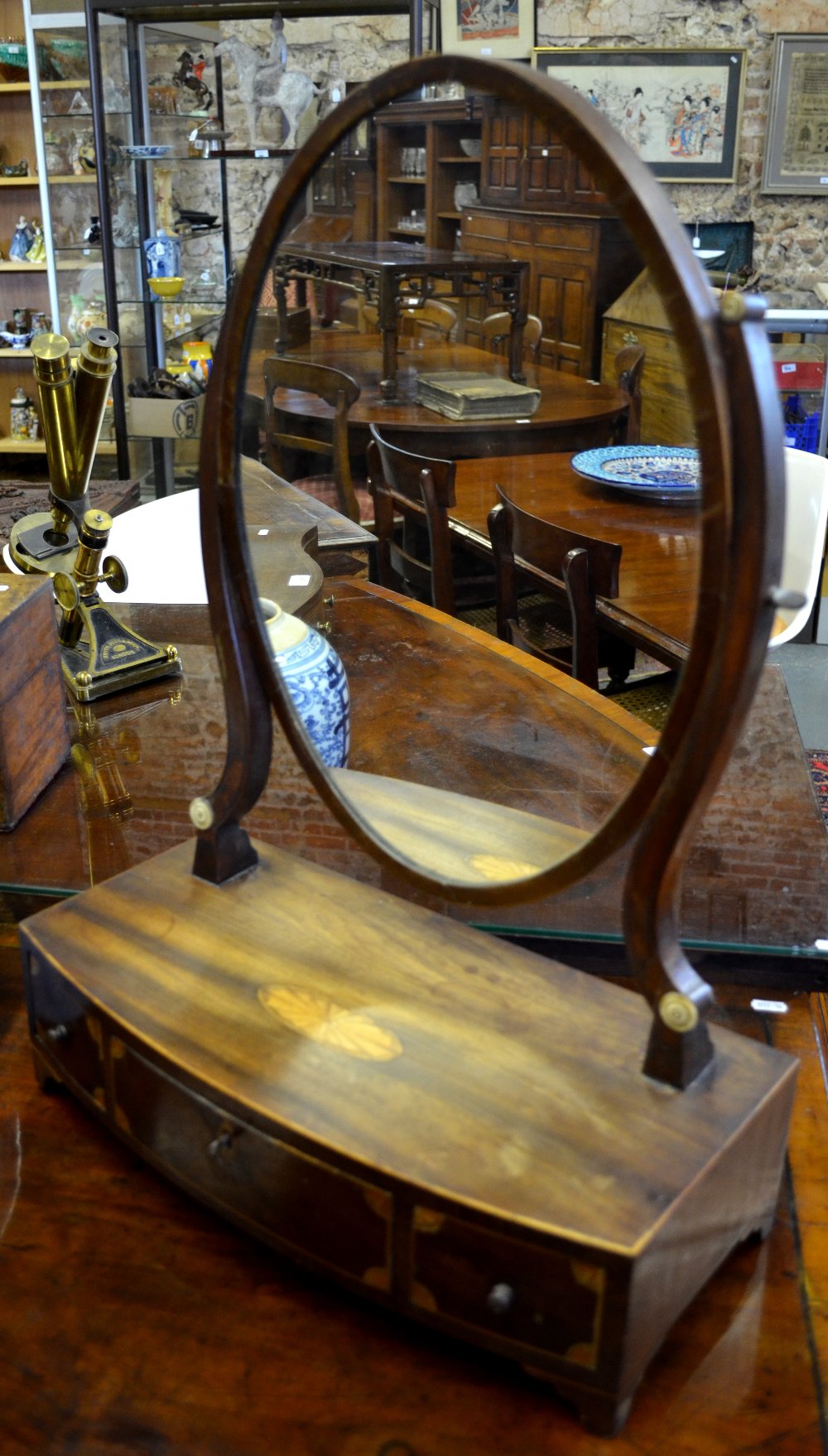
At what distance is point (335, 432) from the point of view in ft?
5.24

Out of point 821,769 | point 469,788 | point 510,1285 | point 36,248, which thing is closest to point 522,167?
point 469,788

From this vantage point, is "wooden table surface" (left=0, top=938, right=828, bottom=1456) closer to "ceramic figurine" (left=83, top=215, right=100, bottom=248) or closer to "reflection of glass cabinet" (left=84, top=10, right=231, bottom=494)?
"reflection of glass cabinet" (left=84, top=10, right=231, bottom=494)

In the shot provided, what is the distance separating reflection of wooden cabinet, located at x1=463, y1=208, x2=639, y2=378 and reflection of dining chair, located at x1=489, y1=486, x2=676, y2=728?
0.57 feet

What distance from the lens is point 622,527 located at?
128cm

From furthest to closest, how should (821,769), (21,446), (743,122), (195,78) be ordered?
(21,446) < (743,122) < (195,78) < (821,769)

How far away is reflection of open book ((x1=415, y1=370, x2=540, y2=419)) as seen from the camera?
1.55 metres

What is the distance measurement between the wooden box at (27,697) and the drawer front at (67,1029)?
0.23m

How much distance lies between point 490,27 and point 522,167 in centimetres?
302

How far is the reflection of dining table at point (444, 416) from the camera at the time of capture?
139 centimetres

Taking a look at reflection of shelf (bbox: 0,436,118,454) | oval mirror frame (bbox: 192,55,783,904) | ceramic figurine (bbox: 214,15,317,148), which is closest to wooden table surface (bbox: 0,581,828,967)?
oval mirror frame (bbox: 192,55,783,904)

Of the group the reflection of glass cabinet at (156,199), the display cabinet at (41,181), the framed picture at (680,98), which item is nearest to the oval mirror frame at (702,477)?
the reflection of glass cabinet at (156,199)

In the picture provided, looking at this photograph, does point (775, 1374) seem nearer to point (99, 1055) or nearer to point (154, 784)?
point (99, 1055)

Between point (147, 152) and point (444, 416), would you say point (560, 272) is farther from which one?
point (147, 152)

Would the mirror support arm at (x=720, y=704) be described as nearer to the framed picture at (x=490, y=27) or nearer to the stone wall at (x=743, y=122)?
the framed picture at (x=490, y=27)
